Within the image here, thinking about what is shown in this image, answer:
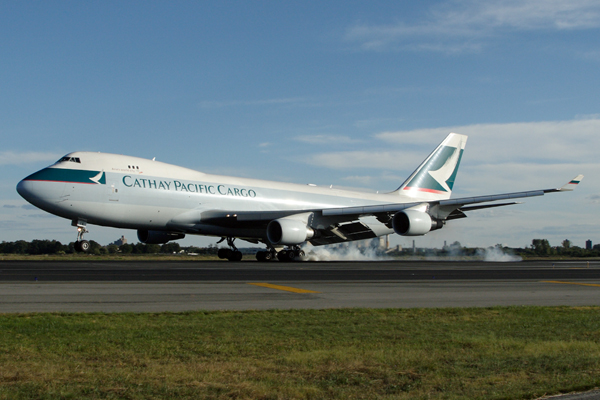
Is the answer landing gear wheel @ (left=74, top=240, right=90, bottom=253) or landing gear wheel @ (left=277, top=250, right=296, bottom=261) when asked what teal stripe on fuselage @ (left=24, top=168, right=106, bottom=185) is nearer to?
landing gear wheel @ (left=74, top=240, right=90, bottom=253)

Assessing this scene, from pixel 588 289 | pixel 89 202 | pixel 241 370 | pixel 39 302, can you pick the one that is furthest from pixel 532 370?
pixel 89 202

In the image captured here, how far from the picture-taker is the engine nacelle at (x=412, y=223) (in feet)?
114

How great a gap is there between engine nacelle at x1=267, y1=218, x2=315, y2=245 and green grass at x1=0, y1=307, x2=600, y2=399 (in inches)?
954

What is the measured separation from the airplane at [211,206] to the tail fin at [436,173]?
6767 mm

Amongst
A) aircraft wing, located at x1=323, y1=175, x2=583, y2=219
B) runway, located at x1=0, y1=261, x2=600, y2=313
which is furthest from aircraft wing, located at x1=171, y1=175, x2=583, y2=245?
runway, located at x1=0, y1=261, x2=600, y2=313

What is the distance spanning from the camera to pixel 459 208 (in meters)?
39.5

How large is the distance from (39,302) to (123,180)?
21.6m

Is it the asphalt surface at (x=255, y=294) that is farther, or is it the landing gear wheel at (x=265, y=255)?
the landing gear wheel at (x=265, y=255)

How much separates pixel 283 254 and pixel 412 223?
8389 mm

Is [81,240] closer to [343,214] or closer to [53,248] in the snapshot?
[343,214]

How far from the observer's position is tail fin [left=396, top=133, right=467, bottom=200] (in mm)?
48844

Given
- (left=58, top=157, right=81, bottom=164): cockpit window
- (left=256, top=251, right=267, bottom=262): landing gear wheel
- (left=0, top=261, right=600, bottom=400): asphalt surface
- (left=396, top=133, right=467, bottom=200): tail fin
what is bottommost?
(left=0, top=261, right=600, bottom=400): asphalt surface

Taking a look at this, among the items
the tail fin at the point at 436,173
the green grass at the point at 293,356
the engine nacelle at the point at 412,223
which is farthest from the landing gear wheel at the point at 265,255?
the green grass at the point at 293,356

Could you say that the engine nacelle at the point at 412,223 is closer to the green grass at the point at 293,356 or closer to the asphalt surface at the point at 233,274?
the asphalt surface at the point at 233,274
